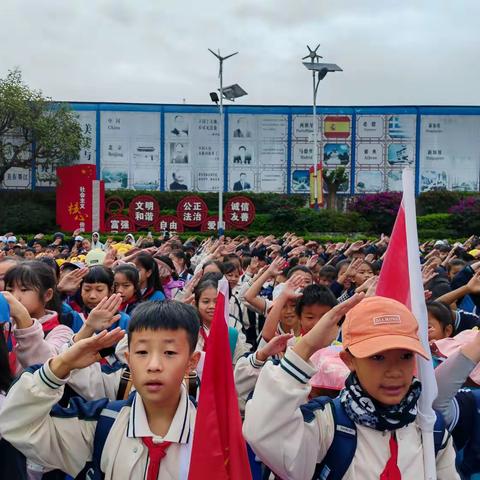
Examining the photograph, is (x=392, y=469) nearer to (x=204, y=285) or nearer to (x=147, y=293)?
(x=204, y=285)

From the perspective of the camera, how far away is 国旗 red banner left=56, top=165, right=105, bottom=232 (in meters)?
23.3

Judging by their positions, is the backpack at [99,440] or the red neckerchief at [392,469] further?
the backpack at [99,440]

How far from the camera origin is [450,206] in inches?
1030

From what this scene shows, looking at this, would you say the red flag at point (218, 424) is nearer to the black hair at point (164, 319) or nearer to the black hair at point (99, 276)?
the black hair at point (164, 319)

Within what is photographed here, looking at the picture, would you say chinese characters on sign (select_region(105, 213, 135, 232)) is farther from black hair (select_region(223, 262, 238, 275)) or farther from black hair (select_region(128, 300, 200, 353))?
black hair (select_region(128, 300, 200, 353))

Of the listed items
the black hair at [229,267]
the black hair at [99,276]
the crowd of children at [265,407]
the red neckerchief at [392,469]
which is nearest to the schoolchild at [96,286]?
the black hair at [99,276]

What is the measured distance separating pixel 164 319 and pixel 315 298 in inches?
55.0

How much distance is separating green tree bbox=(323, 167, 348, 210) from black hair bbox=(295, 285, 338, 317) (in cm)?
2352

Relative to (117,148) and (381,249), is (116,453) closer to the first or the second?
(381,249)

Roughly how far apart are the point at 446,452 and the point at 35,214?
80.0 feet

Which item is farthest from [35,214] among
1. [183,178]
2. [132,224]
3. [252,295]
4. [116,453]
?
[116,453]

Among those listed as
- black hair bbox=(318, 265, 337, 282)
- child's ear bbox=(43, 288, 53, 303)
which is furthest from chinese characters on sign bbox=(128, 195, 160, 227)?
→ child's ear bbox=(43, 288, 53, 303)

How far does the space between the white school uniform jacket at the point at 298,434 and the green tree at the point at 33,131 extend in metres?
24.8

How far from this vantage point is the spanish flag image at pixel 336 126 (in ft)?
89.4
